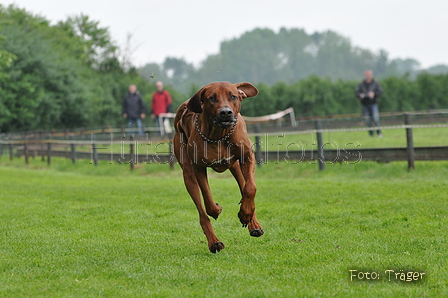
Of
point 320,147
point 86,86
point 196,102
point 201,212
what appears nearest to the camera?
point 196,102

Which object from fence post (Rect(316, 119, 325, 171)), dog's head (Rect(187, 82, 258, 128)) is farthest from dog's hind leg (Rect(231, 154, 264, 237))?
fence post (Rect(316, 119, 325, 171))

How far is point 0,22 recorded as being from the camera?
30.0 meters

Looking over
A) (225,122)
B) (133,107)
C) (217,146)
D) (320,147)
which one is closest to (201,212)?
(217,146)

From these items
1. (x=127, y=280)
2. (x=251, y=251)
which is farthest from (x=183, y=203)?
(x=127, y=280)

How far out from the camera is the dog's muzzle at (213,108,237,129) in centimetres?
567

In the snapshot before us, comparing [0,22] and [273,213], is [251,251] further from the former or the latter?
[0,22]

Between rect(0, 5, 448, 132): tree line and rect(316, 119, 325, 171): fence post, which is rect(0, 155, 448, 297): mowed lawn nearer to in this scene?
rect(316, 119, 325, 171): fence post

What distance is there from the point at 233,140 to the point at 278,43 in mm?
145564

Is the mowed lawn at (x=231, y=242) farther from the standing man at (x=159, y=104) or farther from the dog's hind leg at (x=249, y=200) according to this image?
the standing man at (x=159, y=104)

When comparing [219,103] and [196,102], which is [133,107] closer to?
[196,102]

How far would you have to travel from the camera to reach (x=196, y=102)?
6.11 meters

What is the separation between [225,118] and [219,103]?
0.20 meters

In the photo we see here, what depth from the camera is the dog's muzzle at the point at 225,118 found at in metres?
5.67

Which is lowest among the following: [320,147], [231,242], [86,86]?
[231,242]
